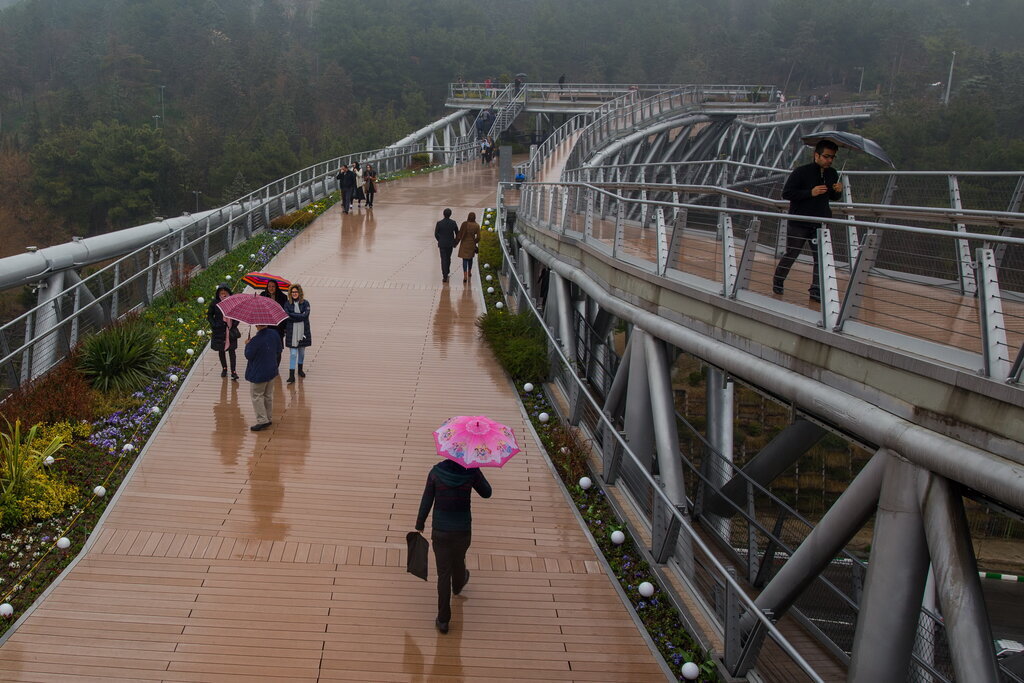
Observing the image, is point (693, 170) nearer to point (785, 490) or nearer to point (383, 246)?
point (785, 490)

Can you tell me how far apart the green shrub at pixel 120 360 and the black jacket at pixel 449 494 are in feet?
22.2

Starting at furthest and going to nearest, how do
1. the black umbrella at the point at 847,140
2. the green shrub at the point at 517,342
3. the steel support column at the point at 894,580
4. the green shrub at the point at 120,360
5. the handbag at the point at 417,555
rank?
1. the green shrub at the point at 517,342
2. the green shrub at the point at 120,360
3. the black umbrella at the point at 847,140
4. the handbag at the point at 417,555
5. the steel support column at the point at 894,580

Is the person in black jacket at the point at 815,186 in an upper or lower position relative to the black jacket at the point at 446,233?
upper

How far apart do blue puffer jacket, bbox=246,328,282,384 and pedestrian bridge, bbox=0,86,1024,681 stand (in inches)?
33.8

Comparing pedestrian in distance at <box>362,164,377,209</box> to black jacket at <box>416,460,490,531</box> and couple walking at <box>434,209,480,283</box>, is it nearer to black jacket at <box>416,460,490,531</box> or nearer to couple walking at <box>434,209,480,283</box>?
couple walking at <box>434,209,480,283</box>

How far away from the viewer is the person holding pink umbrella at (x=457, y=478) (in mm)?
6668

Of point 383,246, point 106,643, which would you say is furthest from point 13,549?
point 383,246

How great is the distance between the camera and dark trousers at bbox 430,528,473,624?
6.97 meters

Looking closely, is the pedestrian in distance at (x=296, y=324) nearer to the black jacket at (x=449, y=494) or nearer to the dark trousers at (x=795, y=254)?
the black jacket at (x=449, y=494)

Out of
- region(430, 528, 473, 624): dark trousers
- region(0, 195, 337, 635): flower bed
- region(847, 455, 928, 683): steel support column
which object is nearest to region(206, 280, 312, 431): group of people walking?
region(0, 195, 337, 635): flower bed

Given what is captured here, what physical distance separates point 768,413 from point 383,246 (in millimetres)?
19355

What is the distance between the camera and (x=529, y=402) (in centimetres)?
1256

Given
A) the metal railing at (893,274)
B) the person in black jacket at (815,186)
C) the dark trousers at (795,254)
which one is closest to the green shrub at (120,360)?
the metal railing at (893,274)

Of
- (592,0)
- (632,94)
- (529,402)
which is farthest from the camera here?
(592,0)
